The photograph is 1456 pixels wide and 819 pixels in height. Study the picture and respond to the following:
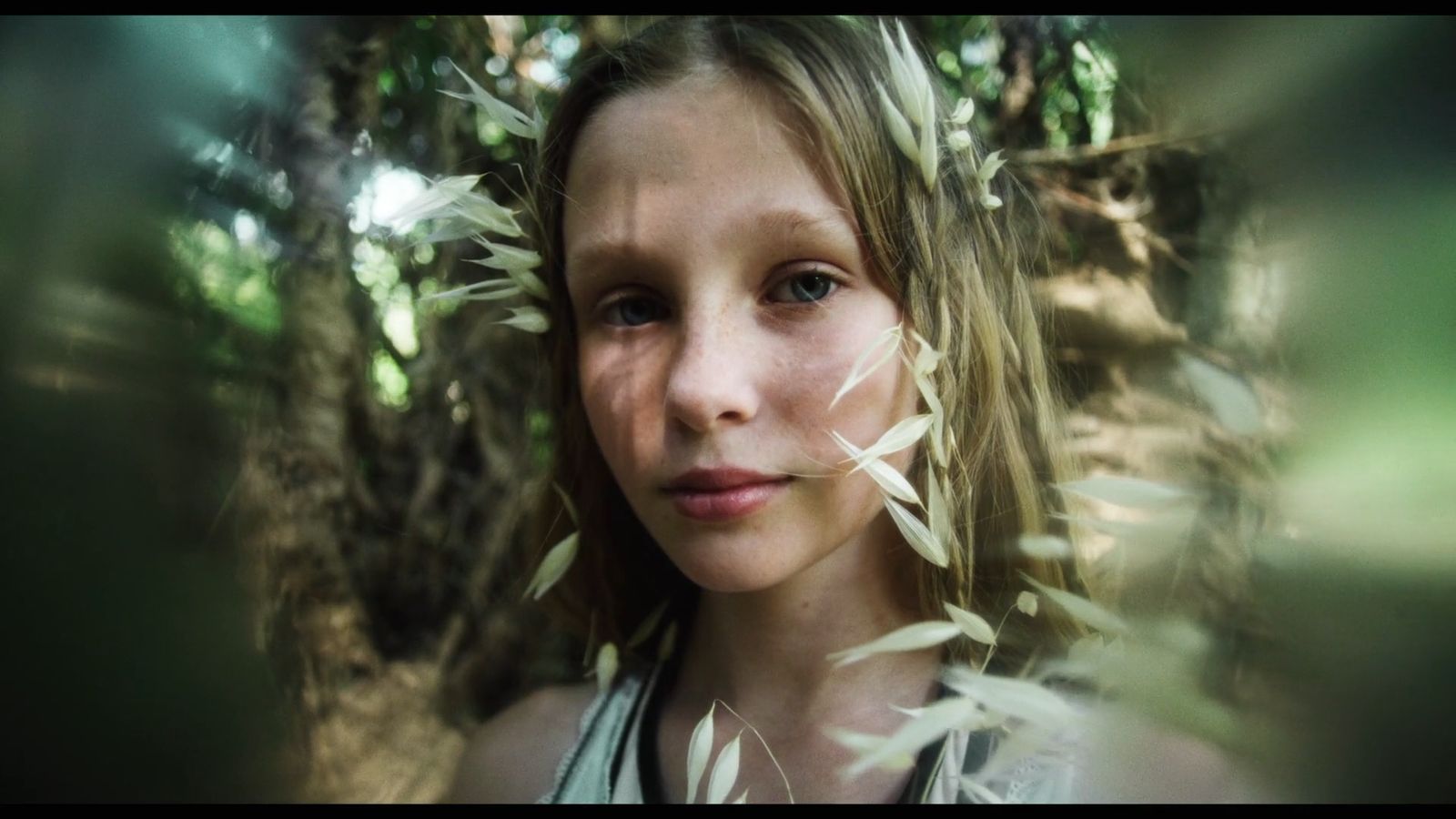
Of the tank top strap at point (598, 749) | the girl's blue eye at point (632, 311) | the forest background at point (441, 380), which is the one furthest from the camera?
the tank top strap at point (598, 749)

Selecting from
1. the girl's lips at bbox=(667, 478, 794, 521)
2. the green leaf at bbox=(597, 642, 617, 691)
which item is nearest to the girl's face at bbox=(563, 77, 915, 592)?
the girl's lips at bbox=(667, 478, 794, 521)

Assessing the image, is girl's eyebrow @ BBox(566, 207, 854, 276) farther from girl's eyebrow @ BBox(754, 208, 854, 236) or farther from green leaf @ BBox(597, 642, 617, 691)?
green leaf @ BBox(597, 642, 617, 691)

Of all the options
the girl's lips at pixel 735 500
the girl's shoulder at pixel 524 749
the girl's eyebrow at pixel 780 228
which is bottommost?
the girl's shoulder at pixel 524 749

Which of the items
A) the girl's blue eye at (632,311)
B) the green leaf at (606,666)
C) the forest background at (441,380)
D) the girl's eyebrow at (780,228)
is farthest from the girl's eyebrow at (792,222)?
the green leaf at (606,666)

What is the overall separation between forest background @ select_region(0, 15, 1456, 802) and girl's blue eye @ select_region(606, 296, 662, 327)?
32 cm

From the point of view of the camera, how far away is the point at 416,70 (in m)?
1.08

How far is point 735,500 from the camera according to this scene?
0.64 m

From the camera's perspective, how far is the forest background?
596 mm

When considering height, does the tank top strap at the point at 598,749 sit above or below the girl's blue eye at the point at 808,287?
below

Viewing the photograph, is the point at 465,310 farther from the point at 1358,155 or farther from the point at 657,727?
the point at 1358,155

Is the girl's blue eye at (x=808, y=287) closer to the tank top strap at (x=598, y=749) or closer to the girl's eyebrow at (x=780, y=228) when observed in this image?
the girl's eyebrow at (x=780, y=228)

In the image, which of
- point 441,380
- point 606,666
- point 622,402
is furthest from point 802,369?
point 441,380

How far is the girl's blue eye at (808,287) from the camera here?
64cm

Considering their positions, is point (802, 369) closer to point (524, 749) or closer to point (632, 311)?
point (632, 311)
